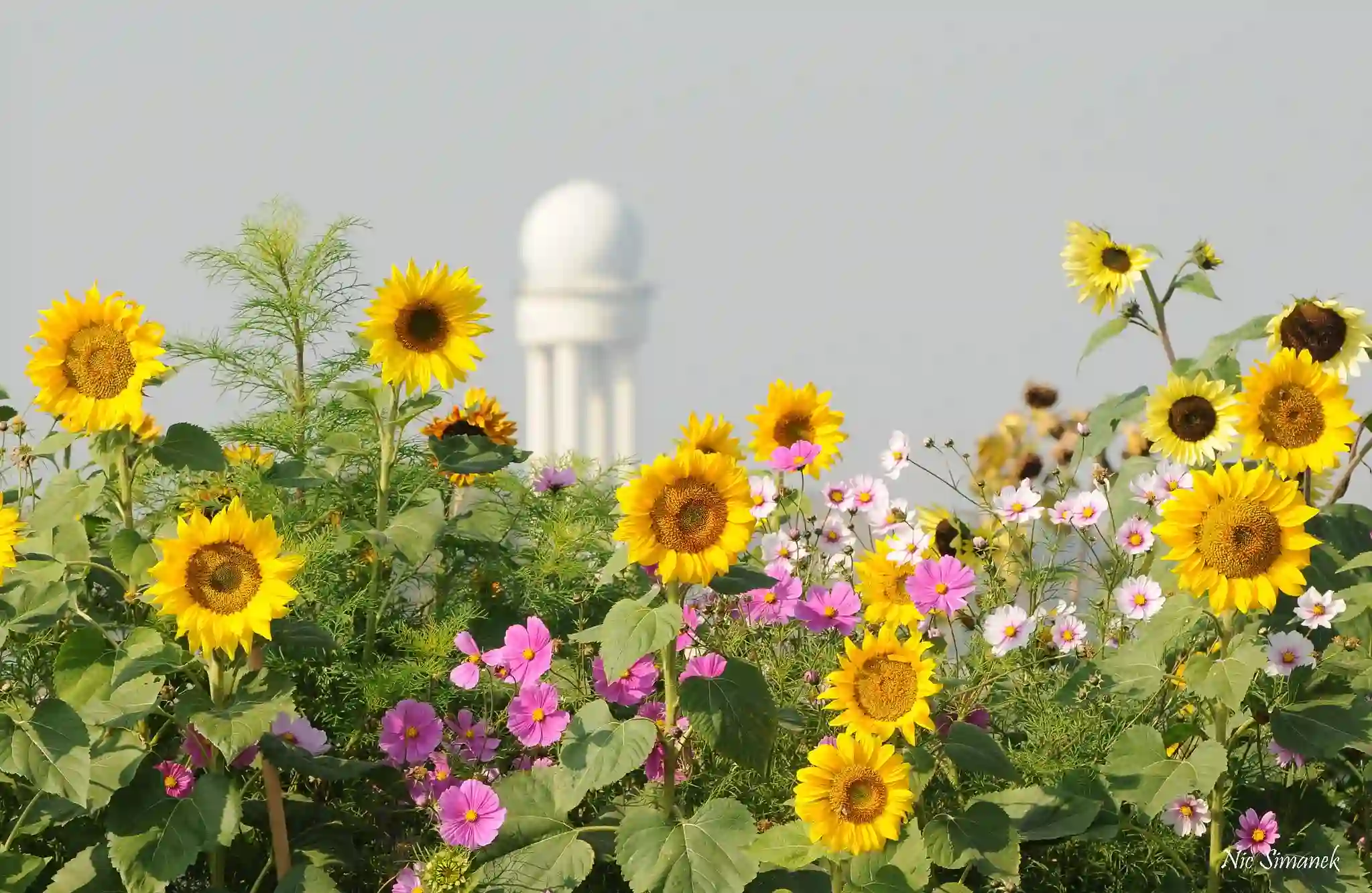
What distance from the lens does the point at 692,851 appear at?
108 inches

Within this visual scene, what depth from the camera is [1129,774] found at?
2.94m

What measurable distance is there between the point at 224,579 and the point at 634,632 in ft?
2.26

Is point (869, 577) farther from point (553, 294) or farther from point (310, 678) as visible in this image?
point (553, 294)

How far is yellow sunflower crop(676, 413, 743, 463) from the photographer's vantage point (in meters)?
2.71

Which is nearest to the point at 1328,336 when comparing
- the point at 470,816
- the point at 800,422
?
the point at 800,422

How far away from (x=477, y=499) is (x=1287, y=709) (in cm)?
Result: 173

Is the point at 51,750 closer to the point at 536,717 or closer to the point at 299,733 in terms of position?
the point at 299,733

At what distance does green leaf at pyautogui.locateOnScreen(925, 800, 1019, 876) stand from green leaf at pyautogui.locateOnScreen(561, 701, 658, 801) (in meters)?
0.53

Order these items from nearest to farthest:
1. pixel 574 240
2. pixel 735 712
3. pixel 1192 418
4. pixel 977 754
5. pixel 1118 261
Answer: pixel 735 712, pixel 977 754, pixel 1192 418, pixel 1118 261, pixel 574 240

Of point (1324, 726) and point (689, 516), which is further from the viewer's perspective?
point (1324, 726)

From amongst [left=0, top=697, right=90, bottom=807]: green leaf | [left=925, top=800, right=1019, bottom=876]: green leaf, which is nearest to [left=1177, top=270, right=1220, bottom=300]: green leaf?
[left=925, top=800, right=1019, bottom=876]: green leaf

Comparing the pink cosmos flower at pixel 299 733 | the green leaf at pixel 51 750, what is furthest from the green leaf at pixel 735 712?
the green leaf at pixel 51 750

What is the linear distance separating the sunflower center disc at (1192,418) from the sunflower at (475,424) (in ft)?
4.83

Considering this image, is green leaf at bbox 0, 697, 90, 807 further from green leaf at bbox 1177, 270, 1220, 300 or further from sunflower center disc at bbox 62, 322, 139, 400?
green leaf at bbox 1177, 270, 1220, 300
